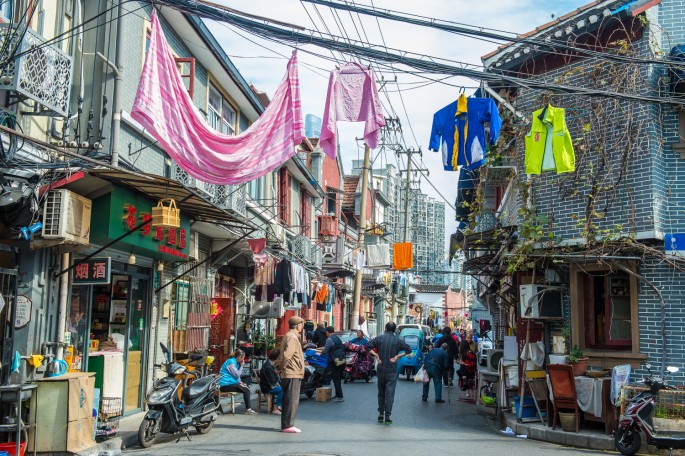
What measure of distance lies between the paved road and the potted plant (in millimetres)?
1647

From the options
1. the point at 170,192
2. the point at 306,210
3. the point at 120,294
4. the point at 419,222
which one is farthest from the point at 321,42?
the point at 419,222

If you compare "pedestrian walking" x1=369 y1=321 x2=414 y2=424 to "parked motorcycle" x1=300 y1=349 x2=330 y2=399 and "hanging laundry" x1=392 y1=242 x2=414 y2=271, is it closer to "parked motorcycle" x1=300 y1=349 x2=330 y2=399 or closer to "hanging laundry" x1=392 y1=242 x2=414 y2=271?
"parked motorcycle" x1=300 y1=349 x2=330 y2=399

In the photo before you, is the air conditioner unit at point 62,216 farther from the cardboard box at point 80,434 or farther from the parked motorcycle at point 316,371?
the parked motorcycle at point 316,371

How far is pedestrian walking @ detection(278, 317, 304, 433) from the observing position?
12039 millimetres

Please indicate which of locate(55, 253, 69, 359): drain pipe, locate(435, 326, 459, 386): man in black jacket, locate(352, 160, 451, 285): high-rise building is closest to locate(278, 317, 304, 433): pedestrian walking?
locate(55, 253, 69, 359): drain pipe

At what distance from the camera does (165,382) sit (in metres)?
10.9

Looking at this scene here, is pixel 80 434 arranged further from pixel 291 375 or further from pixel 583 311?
pixel 583 311

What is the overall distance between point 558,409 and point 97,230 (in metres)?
8.64

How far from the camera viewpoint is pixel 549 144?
12781 mm

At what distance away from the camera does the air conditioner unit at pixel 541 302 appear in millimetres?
14398

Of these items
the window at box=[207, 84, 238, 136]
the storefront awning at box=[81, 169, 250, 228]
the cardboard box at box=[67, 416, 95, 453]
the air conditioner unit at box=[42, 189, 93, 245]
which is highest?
the window at box=[207, 84, 238, 136]

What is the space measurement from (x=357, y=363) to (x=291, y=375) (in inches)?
422

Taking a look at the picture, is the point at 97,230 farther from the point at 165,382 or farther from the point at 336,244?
the point at 336,244

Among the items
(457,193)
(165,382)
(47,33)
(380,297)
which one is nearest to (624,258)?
(165,382)
